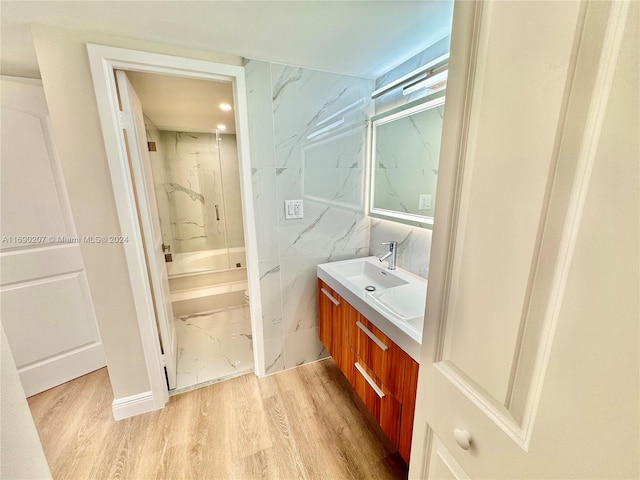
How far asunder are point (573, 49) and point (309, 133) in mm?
1458

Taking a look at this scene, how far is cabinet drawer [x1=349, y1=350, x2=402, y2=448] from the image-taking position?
3.83ft

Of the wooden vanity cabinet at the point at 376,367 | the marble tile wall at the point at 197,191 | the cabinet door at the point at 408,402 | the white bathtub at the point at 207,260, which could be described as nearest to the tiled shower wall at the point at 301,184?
the wooden vanity cabinet at the point at 376,367

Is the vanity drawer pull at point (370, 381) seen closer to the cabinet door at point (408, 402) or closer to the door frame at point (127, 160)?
the cabinet door at point (408, 402)

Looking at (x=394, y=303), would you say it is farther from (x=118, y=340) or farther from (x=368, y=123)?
(x=118, y=340)

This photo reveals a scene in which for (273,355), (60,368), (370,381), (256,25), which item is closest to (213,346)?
(273,355)

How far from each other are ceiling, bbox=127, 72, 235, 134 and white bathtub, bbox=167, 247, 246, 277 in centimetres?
154

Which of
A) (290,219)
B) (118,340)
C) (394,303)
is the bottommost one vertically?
(118,340)

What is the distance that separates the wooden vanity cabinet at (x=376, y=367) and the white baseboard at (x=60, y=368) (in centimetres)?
181

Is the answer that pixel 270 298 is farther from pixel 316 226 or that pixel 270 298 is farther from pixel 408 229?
pixel 408 229


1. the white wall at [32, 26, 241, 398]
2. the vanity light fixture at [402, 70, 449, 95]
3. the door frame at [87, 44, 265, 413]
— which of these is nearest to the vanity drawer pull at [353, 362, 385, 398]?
the door frame at [87, 44, 265, 413]

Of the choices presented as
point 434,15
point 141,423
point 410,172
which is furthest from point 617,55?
point 141,423

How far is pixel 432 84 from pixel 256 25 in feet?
2.81

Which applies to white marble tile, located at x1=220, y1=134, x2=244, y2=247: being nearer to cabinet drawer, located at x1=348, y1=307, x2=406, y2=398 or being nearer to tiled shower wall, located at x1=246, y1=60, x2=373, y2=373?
tiled shower wall, located at x1=246, y1=60, x2=373, y2=373

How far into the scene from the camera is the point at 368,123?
181 cm
